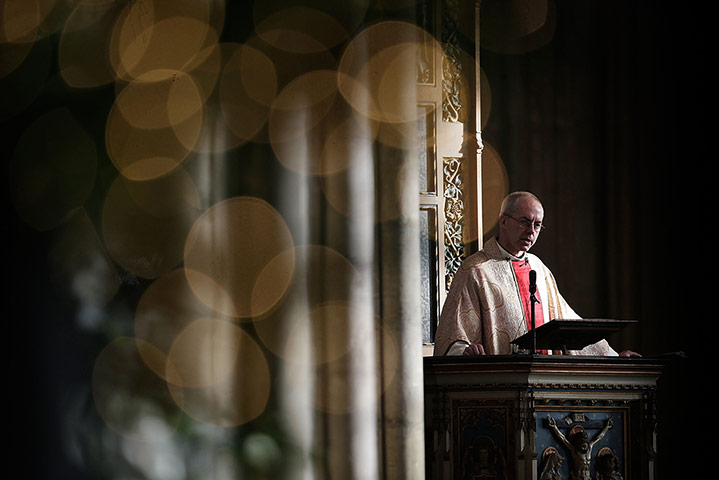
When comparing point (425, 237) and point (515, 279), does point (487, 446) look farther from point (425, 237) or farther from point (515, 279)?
point (425, 237)

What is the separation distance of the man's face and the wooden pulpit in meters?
0.93

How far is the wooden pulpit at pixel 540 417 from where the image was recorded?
375 centimetres

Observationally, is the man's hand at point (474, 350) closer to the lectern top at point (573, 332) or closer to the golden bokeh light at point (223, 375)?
the lectern top at point (573, 332)

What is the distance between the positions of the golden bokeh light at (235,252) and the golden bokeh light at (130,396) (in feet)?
1.09

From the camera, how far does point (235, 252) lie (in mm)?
3676

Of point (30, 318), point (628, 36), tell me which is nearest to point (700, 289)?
point (628, 36)

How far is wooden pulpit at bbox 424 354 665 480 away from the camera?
12.3ft

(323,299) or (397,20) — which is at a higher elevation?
(397,20)

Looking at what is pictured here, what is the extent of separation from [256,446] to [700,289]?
299 cm

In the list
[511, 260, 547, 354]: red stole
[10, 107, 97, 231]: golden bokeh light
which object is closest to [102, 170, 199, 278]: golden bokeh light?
[10, 107, 97, 231]: golden bokeh light

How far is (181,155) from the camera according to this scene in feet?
12.5

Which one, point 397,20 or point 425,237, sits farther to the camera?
point 425,237

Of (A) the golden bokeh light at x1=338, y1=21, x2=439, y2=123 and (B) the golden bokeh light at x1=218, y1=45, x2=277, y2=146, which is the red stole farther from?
(B) the golden bokeh light at x1=218, y1=45, x2=277, y2=146

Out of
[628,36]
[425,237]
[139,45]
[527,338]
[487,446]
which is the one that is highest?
[628,36]
